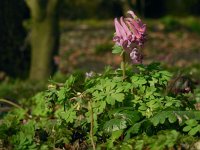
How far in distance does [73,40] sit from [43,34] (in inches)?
410

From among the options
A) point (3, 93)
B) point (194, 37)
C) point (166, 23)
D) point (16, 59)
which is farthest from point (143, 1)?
point (3, 93)

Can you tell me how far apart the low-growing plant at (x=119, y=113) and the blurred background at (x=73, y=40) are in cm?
151

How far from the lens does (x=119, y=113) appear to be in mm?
4371

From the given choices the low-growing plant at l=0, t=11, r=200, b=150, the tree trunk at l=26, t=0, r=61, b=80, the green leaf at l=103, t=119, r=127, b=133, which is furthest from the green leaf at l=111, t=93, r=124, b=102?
the tree trunk at l=26, t=0, r=61, b=80

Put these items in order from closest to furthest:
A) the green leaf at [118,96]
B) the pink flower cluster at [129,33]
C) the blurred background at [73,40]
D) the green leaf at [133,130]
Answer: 1. the green leaf at [133,130]
2. the green leaf at [118,96]
3. the pink flower cluster at [129,33]
4. the blurred background at [73,40]

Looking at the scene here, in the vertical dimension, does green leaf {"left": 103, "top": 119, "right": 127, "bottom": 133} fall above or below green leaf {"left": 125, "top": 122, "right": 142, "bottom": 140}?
above

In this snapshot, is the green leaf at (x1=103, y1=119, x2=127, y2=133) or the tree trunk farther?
the tree trunk

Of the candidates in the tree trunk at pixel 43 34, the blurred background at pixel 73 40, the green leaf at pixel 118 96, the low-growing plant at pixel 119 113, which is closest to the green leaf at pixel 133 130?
the low-growing plant at pixel 119 113

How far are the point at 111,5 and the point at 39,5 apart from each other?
1956 centimetres

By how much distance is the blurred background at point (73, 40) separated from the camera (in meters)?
13.0

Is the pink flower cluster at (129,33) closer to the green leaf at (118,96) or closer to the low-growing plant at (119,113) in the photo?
the low-growing plant at (119,113)

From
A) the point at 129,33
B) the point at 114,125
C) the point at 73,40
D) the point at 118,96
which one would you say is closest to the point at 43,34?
the point at 129,33

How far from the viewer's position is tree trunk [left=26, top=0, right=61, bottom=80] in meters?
13.0

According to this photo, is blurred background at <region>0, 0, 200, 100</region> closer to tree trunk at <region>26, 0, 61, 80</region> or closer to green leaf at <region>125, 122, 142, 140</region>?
tree trunk at <region>26, 0, 61, 80</region>
